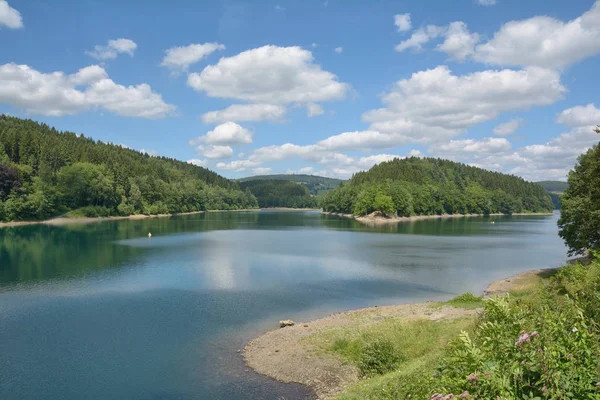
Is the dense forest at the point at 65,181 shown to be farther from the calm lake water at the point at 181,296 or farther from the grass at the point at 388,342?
the grass at the point at 388,342

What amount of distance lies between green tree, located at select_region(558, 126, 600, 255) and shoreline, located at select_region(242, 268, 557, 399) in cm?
1756

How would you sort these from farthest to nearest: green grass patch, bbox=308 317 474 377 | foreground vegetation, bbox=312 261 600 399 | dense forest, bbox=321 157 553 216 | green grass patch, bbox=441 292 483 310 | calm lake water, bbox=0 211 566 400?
1. dense forest, bbox=321 157 553 216
2. green grass patch, bbox=441 292 483 310
3. calm lake water, bbox=0 211 566 400
4. green grass patch, bbox=308 317 474 377
5. foreground vegetation, bbox=312 261 600 399

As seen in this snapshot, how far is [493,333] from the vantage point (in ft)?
24.9

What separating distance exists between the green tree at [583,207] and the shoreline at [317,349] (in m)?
17.6

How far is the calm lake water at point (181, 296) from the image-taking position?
2205cm

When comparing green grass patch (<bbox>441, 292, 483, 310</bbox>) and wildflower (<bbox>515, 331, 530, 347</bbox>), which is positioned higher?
wildflower (<bbox>515, 331, 530, 347</bbox>)

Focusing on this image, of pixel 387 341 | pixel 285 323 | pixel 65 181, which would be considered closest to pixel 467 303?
pixel 387 341

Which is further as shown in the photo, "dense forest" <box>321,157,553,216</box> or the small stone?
"dense forest" <box>321,157,553,216</box>

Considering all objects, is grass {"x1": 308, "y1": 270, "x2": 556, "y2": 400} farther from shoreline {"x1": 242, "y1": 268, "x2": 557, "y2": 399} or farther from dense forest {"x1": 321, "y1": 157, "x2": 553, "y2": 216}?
dense forest {"x1": 321, "y1": 157, "x2": 553, "y2": 216}

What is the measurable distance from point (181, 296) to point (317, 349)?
1831 centimetres

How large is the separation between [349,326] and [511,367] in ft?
76.2

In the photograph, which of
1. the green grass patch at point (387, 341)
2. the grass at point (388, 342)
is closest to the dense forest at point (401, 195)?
the grass at point (388, 342)

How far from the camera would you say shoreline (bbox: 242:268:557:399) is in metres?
21.6

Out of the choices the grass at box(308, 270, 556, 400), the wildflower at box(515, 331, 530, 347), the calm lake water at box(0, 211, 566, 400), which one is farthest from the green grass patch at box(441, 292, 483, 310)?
the wildflower at box(515, 331, 530, 347)
